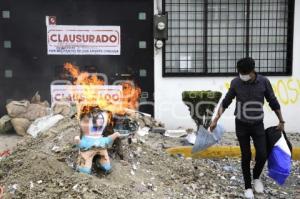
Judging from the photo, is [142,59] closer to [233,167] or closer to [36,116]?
[36,116]

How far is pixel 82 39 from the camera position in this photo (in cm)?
1071

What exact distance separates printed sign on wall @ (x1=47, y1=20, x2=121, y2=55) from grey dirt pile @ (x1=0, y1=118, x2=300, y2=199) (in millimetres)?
2828

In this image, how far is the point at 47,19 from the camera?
10688 mm

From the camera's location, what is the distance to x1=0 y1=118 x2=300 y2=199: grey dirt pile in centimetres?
616

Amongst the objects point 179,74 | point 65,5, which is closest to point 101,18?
point 65,5

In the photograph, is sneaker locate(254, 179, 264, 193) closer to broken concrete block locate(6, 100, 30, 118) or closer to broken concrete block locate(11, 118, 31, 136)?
broken concrete block locate(11, 118, 31, 136)

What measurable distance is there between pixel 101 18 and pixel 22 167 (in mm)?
4873

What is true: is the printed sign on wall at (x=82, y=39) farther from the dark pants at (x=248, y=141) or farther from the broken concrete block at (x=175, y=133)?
the dark pants at (x=248, y=141)

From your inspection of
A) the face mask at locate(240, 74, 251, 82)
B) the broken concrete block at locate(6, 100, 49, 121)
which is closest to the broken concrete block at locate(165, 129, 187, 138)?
the broken concrete block at locate(6, 100, 49, 121)

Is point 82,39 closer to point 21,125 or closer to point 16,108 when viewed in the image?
point 16,108

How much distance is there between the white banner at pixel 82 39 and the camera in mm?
10695

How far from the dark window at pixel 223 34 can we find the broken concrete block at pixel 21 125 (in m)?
3.24

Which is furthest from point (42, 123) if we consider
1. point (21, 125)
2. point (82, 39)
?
point (82, 39)


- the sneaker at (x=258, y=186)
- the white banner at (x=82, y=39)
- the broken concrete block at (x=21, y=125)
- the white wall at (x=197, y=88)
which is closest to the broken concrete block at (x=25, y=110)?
the broken concrete block at (x=21, y=125)
